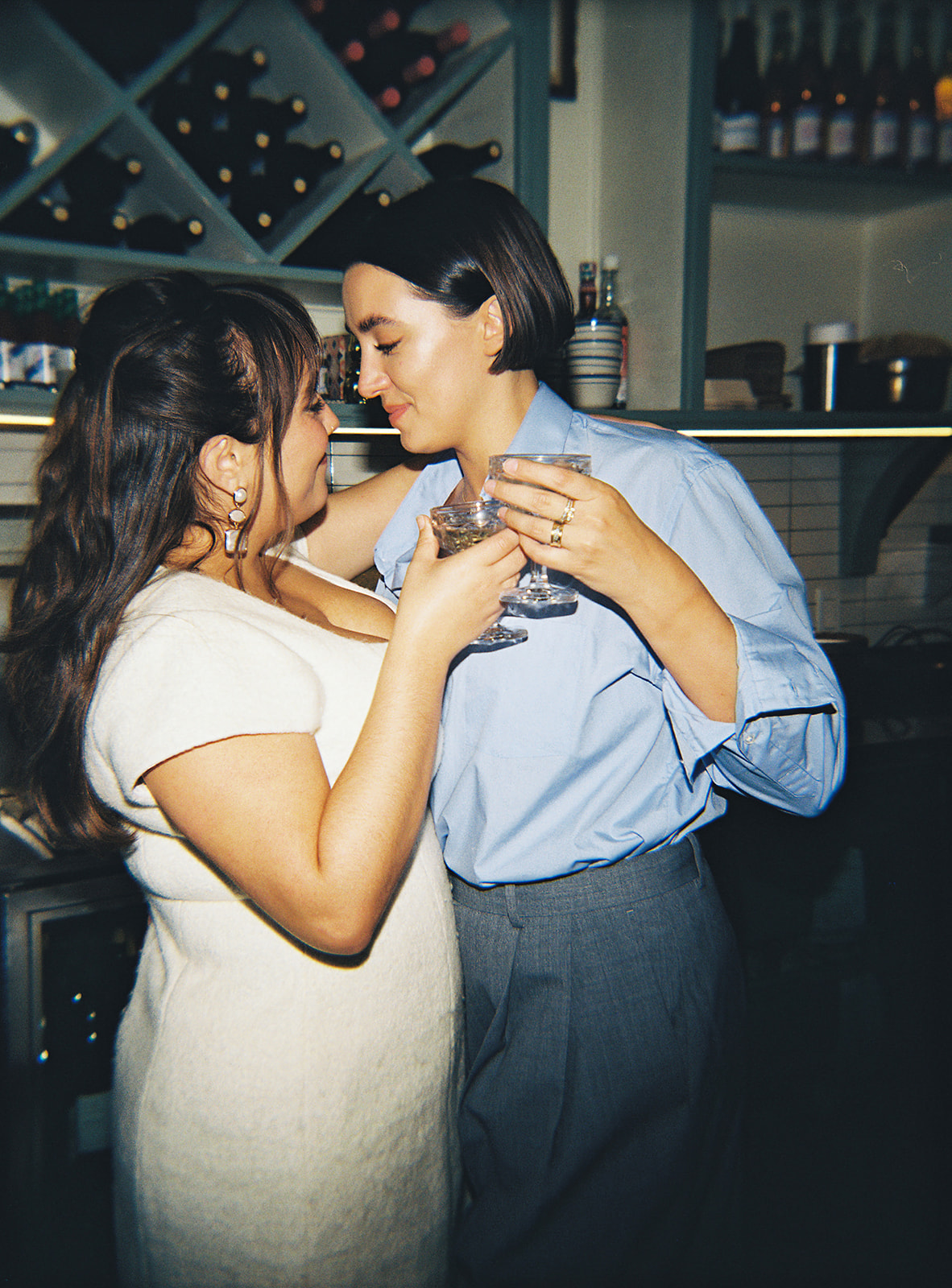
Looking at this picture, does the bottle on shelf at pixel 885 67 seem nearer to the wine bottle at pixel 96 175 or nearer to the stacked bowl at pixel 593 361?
the stacked bowl at pixel 593 361

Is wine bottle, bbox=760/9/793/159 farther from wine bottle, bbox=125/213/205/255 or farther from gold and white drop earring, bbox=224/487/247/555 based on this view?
gold and white drop earring, bbox=224/487/247/555

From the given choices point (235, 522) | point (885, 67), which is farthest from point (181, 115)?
point (885, 67)

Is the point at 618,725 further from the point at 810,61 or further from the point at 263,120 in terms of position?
the point at 810,61

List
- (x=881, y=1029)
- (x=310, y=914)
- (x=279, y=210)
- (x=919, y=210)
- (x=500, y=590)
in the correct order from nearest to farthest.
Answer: (x=310, y=914), (x=500, y=590), (x=279, y=210), (x=881, y=1029), (x=919, y=210)

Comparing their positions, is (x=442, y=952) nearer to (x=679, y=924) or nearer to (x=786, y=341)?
(x=679, y=924)

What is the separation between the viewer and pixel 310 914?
3.17ft

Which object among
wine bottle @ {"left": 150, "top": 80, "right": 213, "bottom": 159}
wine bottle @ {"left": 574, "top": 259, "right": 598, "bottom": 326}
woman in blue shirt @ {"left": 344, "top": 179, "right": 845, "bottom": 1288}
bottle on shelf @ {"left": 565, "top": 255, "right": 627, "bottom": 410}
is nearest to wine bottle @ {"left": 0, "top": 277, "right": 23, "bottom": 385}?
wine bottle @ {"left": 150, "top": 80, "right": 213, "bottom": 159}

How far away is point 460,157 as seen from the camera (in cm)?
234

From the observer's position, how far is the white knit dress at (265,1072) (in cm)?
110

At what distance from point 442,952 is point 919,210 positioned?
286 centimetres

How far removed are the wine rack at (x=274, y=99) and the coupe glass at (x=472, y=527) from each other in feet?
4.06

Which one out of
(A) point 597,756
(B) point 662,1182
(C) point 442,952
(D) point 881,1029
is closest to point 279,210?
(A) point 597,756

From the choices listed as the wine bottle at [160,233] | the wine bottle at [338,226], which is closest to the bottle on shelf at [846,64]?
the wine bottle at [338,226]

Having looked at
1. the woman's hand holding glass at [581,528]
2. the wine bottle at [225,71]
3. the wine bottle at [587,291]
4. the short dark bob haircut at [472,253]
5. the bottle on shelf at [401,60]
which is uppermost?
the bottle on shelf at [401,60]
